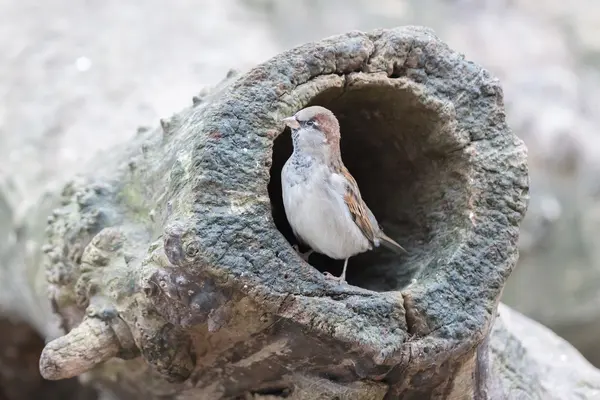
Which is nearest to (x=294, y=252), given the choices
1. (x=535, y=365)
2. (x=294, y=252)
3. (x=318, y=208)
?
(x=294, y=252)

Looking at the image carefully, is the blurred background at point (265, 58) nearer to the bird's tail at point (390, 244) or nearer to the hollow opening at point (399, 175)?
the hollow opening at point (399, 175)

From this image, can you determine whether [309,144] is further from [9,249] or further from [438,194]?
[9,249]

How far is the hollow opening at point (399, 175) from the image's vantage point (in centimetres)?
153

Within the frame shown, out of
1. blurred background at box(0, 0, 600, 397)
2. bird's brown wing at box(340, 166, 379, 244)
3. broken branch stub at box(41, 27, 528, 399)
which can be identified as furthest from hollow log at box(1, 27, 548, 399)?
blurred background at box(0, 0, 600, 397)

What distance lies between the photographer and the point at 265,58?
277 centimetres

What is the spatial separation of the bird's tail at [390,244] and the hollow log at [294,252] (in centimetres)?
3

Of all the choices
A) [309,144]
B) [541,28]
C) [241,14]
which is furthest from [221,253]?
[541,28]

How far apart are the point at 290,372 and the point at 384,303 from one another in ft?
0.86

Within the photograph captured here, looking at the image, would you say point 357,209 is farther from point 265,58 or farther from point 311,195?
point 265,58

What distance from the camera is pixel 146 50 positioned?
2656mm

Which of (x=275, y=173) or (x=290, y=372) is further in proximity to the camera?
(x=275, y=173)

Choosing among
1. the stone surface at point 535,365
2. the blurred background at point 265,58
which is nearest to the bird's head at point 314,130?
the stone surface at point 535,365

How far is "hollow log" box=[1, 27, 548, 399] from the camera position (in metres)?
1.30

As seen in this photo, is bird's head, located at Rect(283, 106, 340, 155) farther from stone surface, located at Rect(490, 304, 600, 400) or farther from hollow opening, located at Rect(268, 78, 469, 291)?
stone surface, located at Rect(490, 304, 600, 400)
